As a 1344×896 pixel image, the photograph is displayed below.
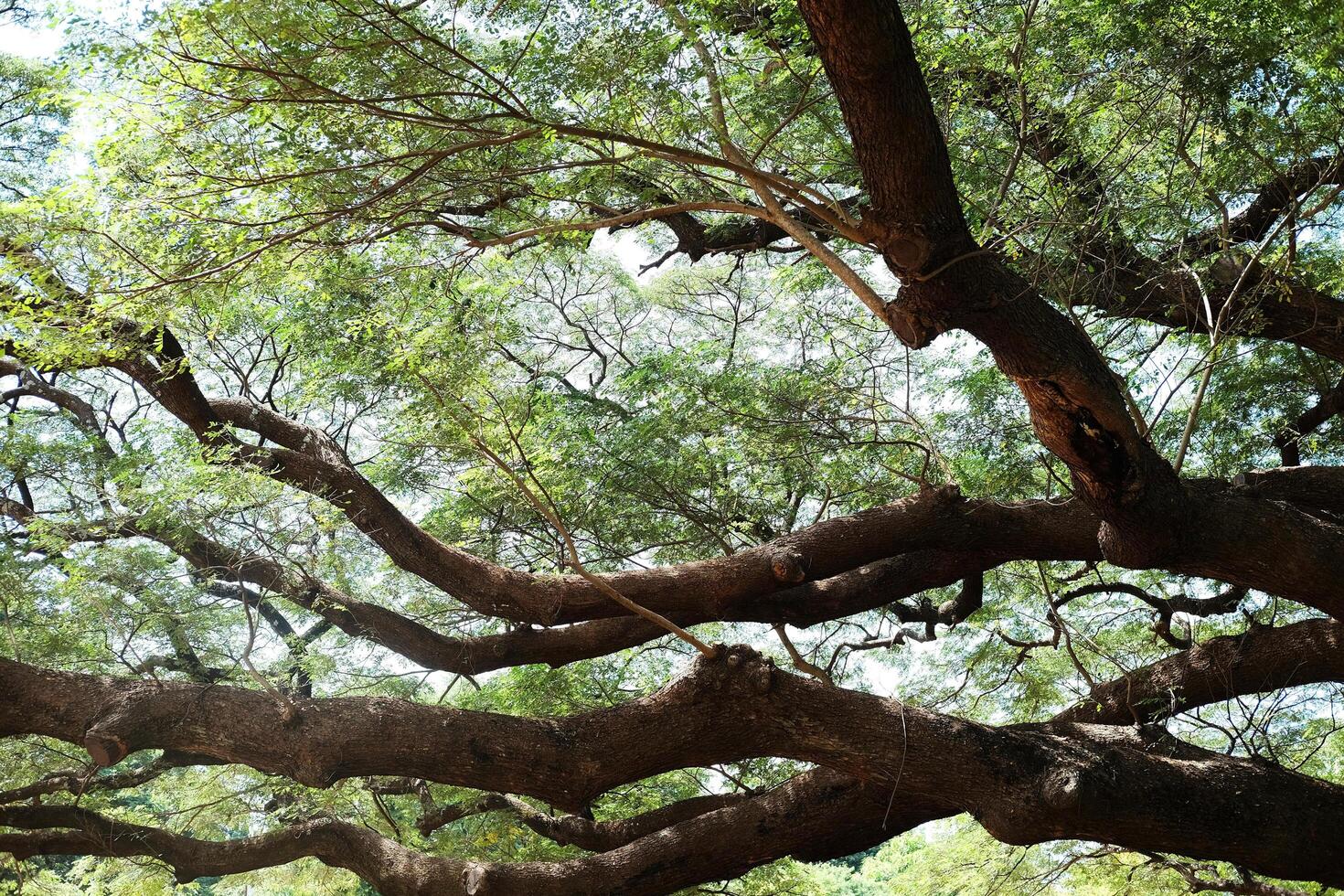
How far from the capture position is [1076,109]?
4758 mm

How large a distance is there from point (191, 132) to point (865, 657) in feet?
20.7

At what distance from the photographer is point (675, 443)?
6.58 metres

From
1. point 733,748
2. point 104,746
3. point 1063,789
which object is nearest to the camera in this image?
point 1063,789

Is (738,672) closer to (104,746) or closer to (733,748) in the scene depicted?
(733,748)

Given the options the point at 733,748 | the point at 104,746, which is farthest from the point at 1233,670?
the point at 104,746

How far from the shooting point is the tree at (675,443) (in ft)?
12.1

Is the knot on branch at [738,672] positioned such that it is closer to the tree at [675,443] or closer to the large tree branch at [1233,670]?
the tree at [675,443]

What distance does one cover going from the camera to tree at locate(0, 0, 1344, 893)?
3.70 m

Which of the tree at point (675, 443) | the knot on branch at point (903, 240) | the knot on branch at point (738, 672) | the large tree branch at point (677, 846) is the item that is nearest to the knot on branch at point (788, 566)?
the tree at point (675, 443)

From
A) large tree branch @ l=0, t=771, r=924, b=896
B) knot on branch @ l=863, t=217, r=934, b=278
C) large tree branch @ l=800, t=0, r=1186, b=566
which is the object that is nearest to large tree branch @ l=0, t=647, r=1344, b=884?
large tree branch @ l=0, t=771, r=924, b=896

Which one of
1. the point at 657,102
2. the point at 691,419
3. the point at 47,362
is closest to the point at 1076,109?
the point at 657,102

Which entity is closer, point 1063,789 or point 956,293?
point 956,293

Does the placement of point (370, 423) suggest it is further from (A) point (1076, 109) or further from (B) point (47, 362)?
(A) point (1076, 109)

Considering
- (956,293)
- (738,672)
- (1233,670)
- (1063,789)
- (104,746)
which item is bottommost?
(1063,789)
